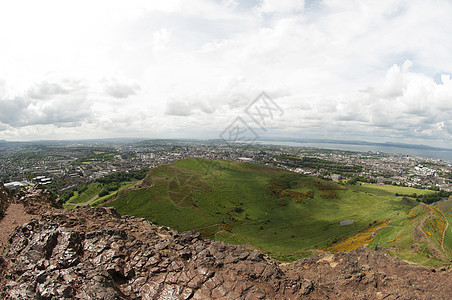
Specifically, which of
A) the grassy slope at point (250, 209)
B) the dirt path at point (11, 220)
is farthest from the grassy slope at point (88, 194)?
the dirt path at point (11, 220)

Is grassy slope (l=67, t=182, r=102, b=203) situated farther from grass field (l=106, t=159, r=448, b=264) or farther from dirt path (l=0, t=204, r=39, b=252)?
dirt path (l=0, t=204, r=39, b=252)

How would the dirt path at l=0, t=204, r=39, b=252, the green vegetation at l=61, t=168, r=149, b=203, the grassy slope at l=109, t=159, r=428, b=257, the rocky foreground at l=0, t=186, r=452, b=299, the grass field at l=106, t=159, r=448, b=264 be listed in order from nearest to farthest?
the rocky foreground at l=0, t=186, r=452, b=299, the dirt path at l=0, t=204, r=39, b=252, the grass field at l=106, t=159, r=448, b=264, the grassy slope at l=109, t=159, r=428, b=257, the green vegetation at l=61, t=168, r=149, b=203

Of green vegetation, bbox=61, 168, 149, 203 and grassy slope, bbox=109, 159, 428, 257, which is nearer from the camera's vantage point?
grassy slope, bbox=109, 159, 428, 257

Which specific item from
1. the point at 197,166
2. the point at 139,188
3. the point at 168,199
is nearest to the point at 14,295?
the point at 168,199

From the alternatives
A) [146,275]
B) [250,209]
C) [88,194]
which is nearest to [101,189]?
[88,194]

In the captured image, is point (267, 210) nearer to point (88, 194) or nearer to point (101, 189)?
point (101, 189)

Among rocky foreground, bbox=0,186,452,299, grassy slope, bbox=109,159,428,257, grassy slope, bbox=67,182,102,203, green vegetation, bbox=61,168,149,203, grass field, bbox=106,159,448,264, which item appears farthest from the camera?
green vegetation, bbox=61,168,149,203

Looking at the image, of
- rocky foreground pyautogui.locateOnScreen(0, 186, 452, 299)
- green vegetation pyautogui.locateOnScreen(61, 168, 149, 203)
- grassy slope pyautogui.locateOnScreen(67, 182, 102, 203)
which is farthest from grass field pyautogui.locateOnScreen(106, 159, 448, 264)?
grassy slope pyautogui.locateOnScreen(67, 182, 102, 203)
